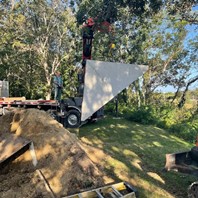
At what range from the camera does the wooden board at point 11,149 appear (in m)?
4.50

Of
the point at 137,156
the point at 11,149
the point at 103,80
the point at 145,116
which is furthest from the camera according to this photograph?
the point at 145,116

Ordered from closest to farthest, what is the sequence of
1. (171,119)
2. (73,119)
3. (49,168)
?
(49,168) → (73,119) → (171,119)

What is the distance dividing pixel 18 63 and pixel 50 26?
4.08 m

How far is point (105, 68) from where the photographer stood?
16.0 ft

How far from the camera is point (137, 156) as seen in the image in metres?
6.37

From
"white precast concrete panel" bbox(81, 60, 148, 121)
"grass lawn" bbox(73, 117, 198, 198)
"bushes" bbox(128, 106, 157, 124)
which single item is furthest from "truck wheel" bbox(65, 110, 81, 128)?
"white precast concrete panel" bbox(81, 60, 148, 121)

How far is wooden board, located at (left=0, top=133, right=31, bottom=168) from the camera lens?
4.50 m

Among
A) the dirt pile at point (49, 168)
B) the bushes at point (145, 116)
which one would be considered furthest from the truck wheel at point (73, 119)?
the bushes at point (145, 116)

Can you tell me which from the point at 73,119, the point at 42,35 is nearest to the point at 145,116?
the point at 73,119

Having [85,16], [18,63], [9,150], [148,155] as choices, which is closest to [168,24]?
[85,16]

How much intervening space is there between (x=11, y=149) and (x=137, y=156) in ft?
11.0

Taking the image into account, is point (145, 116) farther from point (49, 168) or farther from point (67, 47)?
point (67, 47)

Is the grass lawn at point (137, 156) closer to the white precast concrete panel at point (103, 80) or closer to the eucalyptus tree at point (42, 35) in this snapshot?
the white precast concrete panel at point (103, 80)

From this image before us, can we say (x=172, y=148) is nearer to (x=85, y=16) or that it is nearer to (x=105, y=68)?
(x=105, y=68)
